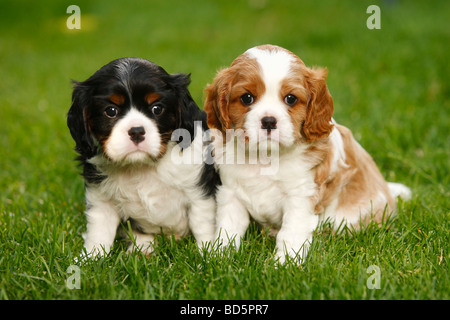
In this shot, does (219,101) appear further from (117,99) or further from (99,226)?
(99,226)

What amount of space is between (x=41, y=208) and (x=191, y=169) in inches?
65.6

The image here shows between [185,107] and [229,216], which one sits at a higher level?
[185,107]

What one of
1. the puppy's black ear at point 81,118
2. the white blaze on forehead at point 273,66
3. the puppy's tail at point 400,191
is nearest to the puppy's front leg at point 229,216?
the white blaze on forehead at point 273,66

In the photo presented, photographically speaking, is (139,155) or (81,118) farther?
(81,118)

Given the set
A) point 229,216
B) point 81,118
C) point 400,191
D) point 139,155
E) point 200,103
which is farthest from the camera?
point 200,103

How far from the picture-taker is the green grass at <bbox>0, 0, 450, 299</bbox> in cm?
287

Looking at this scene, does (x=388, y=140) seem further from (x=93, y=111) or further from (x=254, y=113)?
(x=93, y=111)

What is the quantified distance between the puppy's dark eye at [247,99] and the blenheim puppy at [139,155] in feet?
1.41

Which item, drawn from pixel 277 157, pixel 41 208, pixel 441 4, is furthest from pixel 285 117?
pixel 441 4

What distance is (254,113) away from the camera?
2975 millimetres

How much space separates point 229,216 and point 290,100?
0.93 m

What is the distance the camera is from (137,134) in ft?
9.73

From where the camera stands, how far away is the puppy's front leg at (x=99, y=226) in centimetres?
341

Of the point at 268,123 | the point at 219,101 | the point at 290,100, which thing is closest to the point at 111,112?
the point at 219,101
